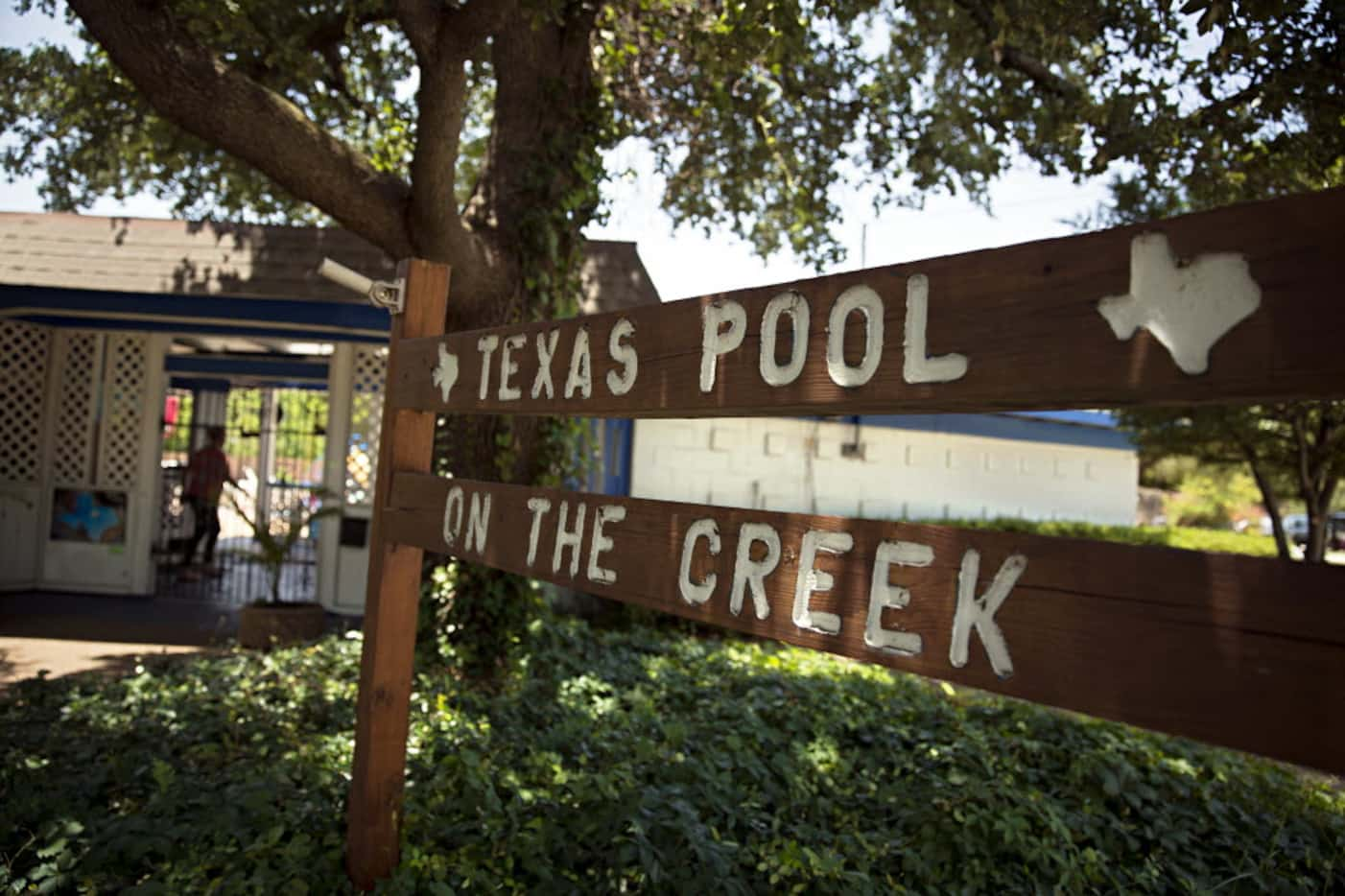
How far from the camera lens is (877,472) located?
555 inches

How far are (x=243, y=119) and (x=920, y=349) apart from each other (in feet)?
15.6

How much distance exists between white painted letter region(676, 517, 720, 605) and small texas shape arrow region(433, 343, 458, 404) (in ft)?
3.71

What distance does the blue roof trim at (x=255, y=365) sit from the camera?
1467 centimetres

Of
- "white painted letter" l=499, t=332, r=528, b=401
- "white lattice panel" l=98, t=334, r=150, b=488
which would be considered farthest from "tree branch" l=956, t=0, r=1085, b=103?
"white lattice panel" l=98, t=334, r=150, b=488

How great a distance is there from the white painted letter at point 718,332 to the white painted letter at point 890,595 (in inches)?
20.3

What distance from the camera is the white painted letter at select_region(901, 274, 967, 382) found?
1580mm

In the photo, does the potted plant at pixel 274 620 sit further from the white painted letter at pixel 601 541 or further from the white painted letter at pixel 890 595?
the white painted letter at pixel 890 595

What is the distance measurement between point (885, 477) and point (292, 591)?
315 inches

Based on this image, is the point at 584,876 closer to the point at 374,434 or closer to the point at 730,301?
the point at 730,301

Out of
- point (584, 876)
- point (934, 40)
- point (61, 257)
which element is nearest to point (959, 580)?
point (584, 876)

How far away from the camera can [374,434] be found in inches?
400

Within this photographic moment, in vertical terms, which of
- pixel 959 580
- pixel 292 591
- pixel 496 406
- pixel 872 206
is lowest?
pixel 292 591

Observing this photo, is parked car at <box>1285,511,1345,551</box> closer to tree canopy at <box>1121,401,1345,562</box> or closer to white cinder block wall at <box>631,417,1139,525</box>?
white cinder block wall at <box>631,417,1139,525</box>

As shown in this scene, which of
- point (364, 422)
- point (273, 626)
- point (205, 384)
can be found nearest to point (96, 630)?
point (273, 626)
